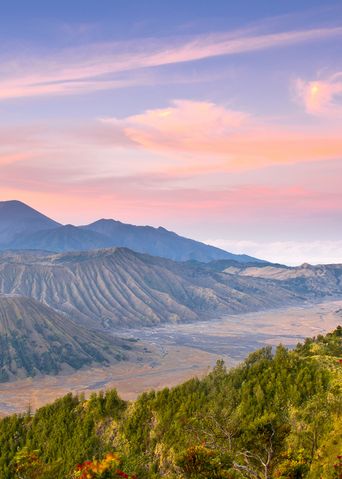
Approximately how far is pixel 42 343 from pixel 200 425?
134m

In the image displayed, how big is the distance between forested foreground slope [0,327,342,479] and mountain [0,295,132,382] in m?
94.4

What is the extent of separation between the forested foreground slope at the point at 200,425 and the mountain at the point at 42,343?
94439mm

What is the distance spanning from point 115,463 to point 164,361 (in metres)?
144

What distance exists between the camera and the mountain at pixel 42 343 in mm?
147000

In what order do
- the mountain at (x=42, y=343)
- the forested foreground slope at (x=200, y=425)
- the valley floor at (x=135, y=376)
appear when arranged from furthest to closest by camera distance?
the mountain at (x=42, y=343) → the valley floor at (x=135, y=376) → the forested foreground slope at (x=200, y=425)

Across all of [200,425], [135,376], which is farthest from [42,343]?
[200,425]

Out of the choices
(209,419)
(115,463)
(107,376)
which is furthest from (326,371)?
(107,376)

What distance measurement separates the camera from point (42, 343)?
160m

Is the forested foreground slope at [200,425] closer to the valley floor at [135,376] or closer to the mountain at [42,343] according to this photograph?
the valley floor at [135,376]

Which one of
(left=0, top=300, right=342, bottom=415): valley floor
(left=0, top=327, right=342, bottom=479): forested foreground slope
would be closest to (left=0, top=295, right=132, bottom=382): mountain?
(left=0, top=300, right=342, bottom=415): valley floor

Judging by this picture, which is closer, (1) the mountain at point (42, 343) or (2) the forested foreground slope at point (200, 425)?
(2) the forested foreground slope at point (200, 425)

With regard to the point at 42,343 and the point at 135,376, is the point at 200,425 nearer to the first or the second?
the point at 135,376

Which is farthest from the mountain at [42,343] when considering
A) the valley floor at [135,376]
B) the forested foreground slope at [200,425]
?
the forested foreground slope at [200,425]

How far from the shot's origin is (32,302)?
182 m
